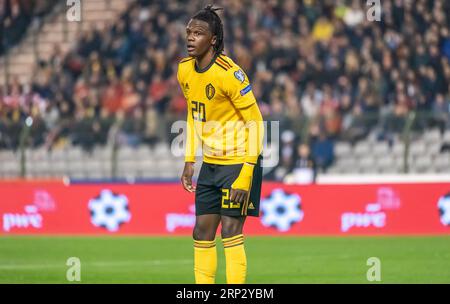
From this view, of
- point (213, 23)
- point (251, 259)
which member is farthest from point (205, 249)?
point (251, 259)

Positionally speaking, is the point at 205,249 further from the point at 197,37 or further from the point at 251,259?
the point at 251,259

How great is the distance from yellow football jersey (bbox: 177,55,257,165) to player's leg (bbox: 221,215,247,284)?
0.52m

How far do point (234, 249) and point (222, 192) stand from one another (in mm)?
494

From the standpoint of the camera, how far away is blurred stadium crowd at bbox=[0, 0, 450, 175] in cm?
1994

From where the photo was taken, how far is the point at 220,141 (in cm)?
913

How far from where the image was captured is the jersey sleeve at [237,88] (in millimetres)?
8883

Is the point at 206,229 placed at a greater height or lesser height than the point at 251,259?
greater

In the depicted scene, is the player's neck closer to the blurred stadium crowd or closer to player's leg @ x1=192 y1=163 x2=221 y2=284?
player's leg @ x1=192 y1=163 x2=221 y2=284

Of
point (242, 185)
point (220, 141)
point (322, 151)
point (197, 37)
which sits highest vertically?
point (197, 37)

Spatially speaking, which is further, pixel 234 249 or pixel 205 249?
pixel 205 249

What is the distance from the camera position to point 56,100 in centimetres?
2345

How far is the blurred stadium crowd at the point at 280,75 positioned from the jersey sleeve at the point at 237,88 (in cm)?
1048

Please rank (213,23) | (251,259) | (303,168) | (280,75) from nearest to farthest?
1. (213,23)
2. (251,259)
3. (303,168)
4. (280,75)

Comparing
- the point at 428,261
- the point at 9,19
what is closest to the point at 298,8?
the point at 9,19
